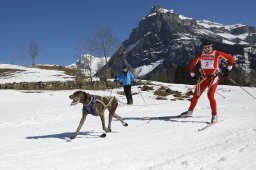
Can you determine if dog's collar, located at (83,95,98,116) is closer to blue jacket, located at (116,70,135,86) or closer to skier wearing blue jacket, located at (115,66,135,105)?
skier wearing blue jacket, located at (115,66,135,105)

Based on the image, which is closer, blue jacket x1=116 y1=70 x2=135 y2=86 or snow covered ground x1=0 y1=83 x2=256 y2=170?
snow covered ground x1=0 y1=83 x2=256 y2=170

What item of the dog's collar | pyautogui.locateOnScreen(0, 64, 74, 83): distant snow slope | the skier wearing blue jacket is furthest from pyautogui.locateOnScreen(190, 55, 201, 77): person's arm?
pyautogui.locateOnScreen(0, 64, 74, 83): distant snow slope

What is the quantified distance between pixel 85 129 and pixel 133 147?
371 centimetres

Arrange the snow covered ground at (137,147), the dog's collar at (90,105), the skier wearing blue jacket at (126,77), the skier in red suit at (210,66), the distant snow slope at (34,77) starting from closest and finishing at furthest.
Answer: the snow covered ground at (137,147) → the dog's collar at (90,105) → the skier in red suit at (210,66) → the skier wearing blue jacket at (126,77) → the distant snow slope at (34,77)

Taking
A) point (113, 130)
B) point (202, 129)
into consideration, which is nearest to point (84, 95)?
point (113, 130)

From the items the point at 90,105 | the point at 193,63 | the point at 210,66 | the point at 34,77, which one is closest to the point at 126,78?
the point at 193,63

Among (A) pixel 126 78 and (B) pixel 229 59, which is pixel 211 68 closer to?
(B) pixel 229 59

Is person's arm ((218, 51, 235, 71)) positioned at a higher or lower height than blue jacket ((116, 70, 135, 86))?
higher

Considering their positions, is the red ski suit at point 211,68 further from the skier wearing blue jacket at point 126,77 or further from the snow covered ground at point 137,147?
the skier wearing blue jacket at point 126,77

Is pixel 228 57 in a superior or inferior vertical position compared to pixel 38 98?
superior

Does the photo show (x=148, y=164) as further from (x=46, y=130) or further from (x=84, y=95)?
(x=46, y=130)

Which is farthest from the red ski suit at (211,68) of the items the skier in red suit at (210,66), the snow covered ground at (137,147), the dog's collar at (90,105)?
the dog's collar at (90,105)

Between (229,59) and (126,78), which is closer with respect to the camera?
(229,59)

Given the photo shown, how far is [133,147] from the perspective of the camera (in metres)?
8.09
